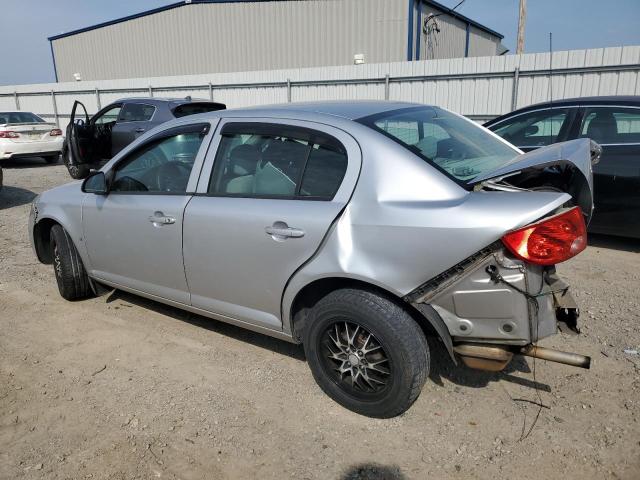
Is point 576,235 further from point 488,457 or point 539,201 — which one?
point 488,457

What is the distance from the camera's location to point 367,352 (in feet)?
8.58

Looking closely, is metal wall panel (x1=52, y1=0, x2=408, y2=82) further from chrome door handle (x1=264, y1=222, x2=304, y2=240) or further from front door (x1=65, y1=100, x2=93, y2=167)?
chrome door handle (x1=264, y1=222, x2=304, y2=240)

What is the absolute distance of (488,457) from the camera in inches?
95.7

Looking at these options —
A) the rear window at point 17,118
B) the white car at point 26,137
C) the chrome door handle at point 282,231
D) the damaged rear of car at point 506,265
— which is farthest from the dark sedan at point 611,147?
the rear window at point 17,118

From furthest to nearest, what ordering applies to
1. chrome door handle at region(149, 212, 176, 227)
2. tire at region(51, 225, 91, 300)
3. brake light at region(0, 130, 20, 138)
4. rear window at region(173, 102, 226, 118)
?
brake light at region(0, 130, 20, 138)
rear window at region(173, 102, 226, 118)
tire at region(51, 225, 91, 300)
chrome door handle at region(149, 212, 176, 227)

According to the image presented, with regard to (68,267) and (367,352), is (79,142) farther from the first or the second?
(367,352)

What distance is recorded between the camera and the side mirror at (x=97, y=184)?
12.1 feet

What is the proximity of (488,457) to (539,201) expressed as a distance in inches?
49.6

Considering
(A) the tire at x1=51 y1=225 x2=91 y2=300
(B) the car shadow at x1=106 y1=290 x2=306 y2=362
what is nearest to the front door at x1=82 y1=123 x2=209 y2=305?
(A) the tire at x1=51 y1=225 x2=91 y2=300

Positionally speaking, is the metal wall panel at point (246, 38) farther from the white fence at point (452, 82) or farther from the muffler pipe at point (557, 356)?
the muffler pipe at point (557, 356)

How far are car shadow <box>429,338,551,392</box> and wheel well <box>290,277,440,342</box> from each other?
0.48 metres

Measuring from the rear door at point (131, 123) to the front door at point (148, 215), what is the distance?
6128 mm

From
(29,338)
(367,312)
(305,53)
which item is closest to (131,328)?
(29,338)

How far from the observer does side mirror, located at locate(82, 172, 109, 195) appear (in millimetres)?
3689
